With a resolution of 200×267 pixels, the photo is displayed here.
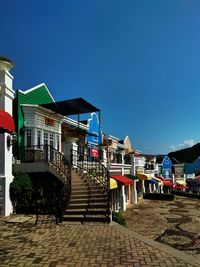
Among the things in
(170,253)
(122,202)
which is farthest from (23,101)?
(170,253)

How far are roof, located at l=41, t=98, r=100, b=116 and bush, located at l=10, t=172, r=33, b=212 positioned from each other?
641 centimetres

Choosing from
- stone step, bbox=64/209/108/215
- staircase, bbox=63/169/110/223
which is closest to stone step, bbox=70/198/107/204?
staircase, bbox=63/169/110/223

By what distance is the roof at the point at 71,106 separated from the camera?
19.2 m

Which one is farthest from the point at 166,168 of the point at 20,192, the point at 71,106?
the point at 20,192

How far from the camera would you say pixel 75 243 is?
8711 mm

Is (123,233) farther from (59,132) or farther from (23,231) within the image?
(59,132)

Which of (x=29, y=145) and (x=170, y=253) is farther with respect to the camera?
(x=29, y=145)

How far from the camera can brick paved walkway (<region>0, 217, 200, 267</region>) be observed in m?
7.11

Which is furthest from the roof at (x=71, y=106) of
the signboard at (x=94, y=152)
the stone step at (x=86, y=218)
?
the stone step at (x=86, y=218)

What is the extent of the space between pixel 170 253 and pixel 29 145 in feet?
41.4

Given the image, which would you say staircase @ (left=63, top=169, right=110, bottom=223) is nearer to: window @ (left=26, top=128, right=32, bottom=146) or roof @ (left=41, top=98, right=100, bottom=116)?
window @ (left=26, top=128, right=32, bottom=146)

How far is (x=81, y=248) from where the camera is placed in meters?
8.21

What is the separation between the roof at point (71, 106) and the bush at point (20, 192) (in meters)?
6.41

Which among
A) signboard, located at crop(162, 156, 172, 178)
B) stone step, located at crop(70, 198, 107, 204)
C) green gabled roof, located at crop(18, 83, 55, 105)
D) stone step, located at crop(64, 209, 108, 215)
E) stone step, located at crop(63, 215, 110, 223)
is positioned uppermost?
green gabled roof, located at crop(18, 83, 55, 105)
